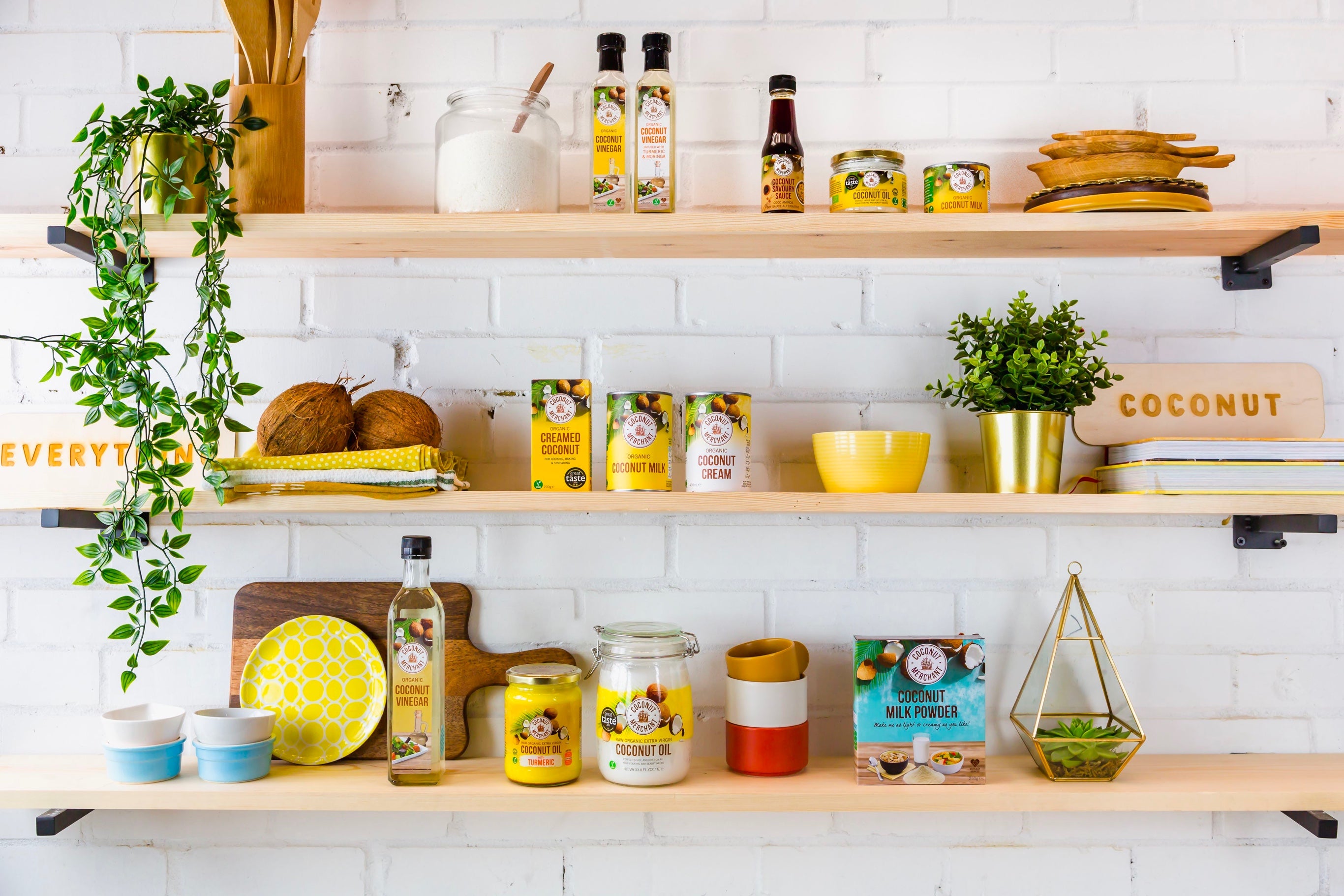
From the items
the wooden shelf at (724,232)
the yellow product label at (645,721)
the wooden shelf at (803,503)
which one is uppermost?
the wooden shelf at (724,232)

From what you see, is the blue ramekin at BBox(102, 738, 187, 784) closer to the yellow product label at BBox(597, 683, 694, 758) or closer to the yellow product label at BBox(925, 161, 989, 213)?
the yellow product label at BBox(597, 683, 694, 758)

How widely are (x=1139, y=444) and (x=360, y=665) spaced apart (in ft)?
3.30

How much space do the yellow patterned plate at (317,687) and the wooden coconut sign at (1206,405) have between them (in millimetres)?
978

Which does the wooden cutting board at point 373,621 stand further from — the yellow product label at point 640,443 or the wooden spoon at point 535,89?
the wooden spoon at point 535,89

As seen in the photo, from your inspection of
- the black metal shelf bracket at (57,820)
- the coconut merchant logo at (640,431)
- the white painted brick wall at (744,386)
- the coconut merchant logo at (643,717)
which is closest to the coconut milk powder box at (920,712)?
the white painted brick wall at (744,386)

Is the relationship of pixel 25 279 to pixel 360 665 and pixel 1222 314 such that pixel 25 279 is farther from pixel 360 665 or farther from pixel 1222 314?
pixel 1222 314

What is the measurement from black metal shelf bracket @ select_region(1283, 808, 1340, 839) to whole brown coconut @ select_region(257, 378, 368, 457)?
46.2 inches

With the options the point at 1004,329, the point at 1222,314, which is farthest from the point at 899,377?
the point at 1222,314

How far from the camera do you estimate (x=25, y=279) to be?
4.09ft

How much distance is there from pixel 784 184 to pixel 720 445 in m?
0.32

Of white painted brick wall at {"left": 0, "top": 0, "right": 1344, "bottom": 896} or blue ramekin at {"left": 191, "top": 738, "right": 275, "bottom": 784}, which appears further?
white painted brick wall at {"left": 0, "top": 0, "right": 1344, "bottom": 896}

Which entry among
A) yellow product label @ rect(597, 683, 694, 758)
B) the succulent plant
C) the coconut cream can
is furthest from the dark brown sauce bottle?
the succulent plant

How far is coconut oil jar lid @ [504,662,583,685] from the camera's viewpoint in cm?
106

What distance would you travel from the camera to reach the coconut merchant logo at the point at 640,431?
1.08 meters
